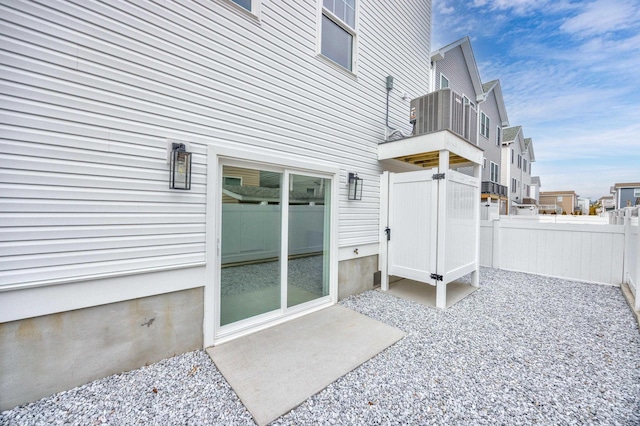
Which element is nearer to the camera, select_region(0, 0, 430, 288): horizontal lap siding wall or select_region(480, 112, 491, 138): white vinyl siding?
select_region(0, 0, 430, 288): horizontal lap siding wall

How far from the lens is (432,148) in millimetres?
4211

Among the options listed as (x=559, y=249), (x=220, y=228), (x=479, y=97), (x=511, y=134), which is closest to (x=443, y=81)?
(x=479, y=97)

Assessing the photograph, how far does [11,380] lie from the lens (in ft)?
6.37

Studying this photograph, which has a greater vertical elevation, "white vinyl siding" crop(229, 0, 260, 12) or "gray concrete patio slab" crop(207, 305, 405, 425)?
"white vinyl siding" crop(229, 0, 260, 12)

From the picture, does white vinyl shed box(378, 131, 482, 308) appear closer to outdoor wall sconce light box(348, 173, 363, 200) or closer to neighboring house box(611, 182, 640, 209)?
outdoor wall sconce light box(348, 173, 363, 200)

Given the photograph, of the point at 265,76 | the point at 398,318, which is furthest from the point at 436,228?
the point at 265,76

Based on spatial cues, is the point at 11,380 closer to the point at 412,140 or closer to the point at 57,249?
the point at 57,249

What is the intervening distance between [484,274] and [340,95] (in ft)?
18.2

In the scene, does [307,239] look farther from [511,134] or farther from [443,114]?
[511,134]

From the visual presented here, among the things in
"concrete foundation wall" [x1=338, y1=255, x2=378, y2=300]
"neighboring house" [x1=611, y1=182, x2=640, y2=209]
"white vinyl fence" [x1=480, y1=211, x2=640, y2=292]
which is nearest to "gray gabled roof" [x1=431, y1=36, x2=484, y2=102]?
"white vinyl fence" [x1=480, y1=211, x2=640, y2=292]

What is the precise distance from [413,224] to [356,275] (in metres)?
1.43

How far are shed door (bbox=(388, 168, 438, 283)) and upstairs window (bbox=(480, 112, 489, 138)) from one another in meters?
11.6

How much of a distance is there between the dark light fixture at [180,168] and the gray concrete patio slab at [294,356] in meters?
1.90

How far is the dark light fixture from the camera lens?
2.56 meters
